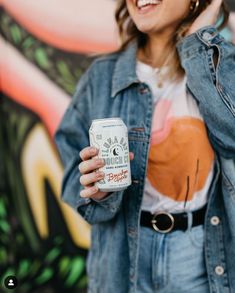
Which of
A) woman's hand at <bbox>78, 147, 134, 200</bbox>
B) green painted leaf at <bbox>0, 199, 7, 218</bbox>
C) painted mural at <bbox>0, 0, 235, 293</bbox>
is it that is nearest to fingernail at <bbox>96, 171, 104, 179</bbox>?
woman's hand at <bbox>78, 147, 134, 200</bbox>

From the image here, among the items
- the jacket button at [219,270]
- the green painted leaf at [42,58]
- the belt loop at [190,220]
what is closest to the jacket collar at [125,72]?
Result: the belt loop at [190,220]

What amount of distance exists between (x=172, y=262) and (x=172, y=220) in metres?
0.12

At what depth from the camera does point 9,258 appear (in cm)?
244

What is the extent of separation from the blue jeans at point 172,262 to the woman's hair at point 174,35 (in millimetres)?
476

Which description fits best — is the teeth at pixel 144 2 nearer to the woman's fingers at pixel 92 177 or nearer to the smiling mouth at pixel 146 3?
the smiling mouth at pixel 146 3

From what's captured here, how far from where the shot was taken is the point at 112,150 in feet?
4.03

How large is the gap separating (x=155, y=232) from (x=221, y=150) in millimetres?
305

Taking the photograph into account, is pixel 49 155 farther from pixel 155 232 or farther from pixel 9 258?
pixel 155 232

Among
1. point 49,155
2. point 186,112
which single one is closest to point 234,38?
point 186,112

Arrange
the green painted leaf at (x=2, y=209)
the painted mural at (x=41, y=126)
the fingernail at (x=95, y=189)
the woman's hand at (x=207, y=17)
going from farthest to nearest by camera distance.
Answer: the green painted leaf at (x=2, y=209)
the painted mural at (x=41, y=126)
the woman's hand at (x=207, y=17)
the fingernail at (x=95, y=189)

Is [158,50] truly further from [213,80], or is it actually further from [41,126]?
[41,126]

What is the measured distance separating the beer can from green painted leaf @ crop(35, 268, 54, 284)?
1.37 meters

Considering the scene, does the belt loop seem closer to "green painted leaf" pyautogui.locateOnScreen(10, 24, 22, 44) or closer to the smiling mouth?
the smiling mouth

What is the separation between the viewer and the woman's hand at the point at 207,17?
58.9 inches
